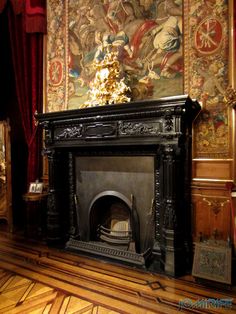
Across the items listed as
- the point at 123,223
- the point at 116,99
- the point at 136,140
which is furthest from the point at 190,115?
the point at 123,223

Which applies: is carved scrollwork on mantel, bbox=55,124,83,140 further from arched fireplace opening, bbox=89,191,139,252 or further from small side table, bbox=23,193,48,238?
small side table, bbox=23,193,48,238

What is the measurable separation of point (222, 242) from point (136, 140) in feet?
4.67

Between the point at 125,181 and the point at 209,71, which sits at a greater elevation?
the point at 209,71

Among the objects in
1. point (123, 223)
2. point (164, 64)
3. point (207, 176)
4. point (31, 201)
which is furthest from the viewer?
point (31, 201)

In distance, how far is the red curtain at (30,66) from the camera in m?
4.39

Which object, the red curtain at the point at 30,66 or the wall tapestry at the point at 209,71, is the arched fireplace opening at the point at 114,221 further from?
the red curtain at the point at 30,66

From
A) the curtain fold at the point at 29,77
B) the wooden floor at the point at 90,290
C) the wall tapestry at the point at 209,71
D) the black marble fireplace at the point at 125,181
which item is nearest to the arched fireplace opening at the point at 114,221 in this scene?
the black marble fireplace at the point at 125,181

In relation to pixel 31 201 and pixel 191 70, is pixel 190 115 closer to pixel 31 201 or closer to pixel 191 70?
pixel 191 70

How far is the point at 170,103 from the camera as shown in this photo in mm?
2877

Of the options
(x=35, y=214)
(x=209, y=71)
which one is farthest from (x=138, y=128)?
(x=35, y=214)

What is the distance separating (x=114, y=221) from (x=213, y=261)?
145 cm

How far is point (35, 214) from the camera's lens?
433cm

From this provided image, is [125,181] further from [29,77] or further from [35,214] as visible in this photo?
[29,77]

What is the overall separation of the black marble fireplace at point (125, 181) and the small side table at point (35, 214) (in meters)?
0.45
